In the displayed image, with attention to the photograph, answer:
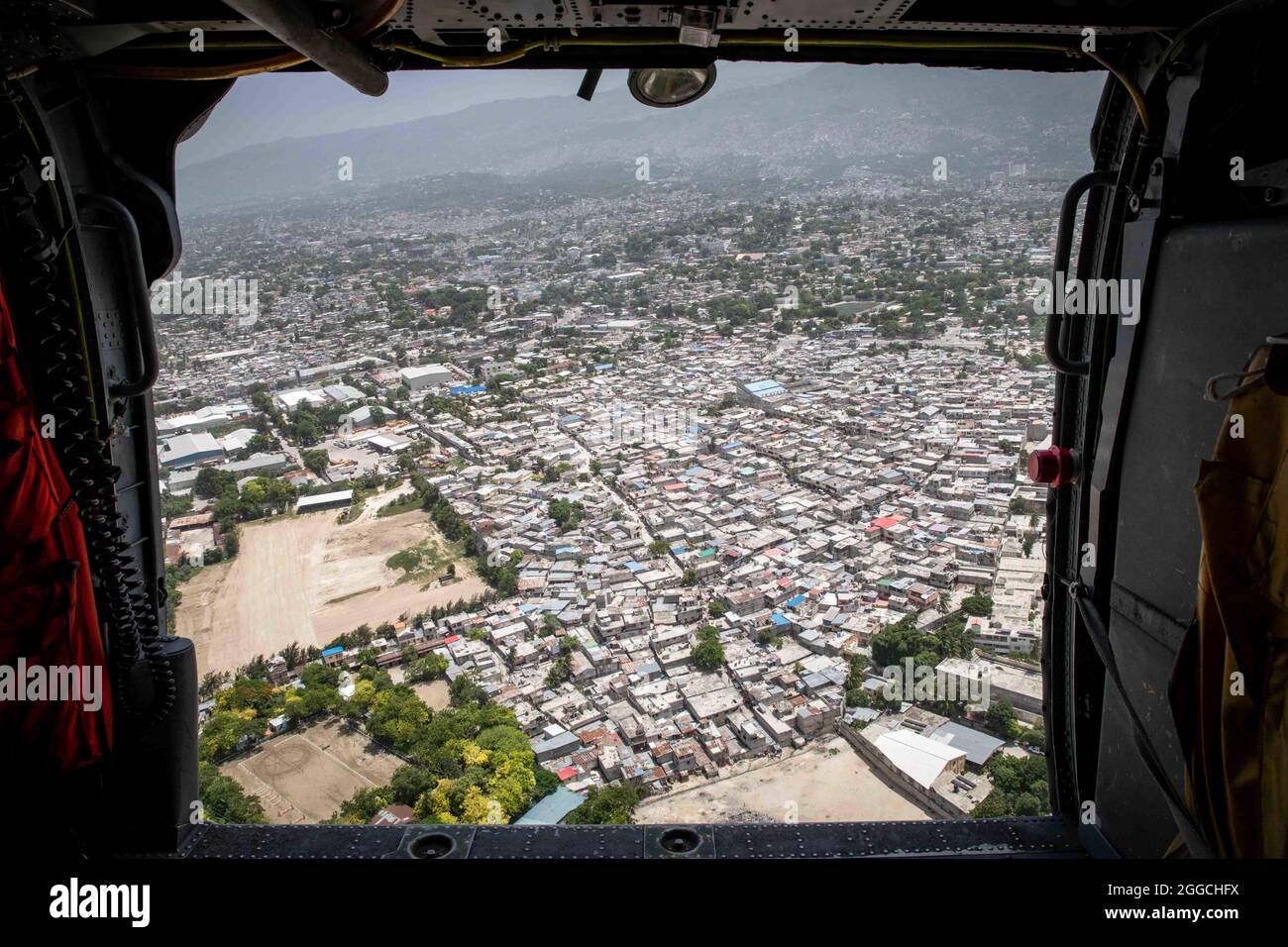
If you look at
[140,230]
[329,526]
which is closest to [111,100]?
[140,230]

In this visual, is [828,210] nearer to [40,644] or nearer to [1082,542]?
[1082,542]

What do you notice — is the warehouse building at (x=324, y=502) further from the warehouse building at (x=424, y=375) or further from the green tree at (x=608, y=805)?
the green tree at (x=608, y=805)

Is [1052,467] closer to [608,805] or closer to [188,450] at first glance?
[608,805]

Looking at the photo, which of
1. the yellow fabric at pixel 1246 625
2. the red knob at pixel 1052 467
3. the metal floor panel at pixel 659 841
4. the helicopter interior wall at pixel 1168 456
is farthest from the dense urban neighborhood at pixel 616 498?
the yellow fabric at pixel 1246 625

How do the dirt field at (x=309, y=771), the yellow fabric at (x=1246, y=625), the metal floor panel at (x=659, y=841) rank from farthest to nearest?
1. the dirt field at (x=309, y=771)
2. the metal floor panel at (x=659, y=841)
3. the yellow fabric at (x=1246, y=625)

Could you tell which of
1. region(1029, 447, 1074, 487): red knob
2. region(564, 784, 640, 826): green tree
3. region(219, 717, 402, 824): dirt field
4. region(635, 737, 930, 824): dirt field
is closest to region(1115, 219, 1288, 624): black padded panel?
region(1029, 447, 1074, 487): red knob

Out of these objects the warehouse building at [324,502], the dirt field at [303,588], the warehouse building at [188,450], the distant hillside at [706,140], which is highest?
the distant hillside at [706,140]

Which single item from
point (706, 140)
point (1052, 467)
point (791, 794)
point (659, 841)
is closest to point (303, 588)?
point (791, 794)
